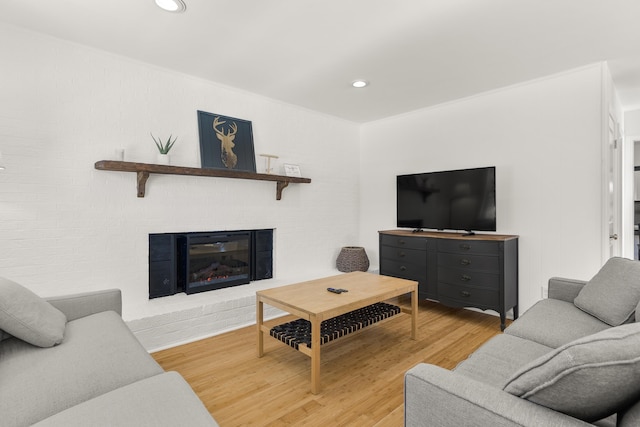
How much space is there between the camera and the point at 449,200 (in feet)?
12.0

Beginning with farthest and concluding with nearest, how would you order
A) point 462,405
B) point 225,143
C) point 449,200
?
point 449,200 < point 225,143 < point 462,405

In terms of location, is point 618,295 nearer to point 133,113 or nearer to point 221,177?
point 221,177

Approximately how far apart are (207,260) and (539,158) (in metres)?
3.45

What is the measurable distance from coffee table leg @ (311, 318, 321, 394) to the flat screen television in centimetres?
218

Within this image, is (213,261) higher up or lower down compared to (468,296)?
higher up

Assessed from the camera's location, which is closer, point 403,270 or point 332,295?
point 332,295

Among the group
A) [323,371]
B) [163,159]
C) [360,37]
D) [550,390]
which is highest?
[360,37]

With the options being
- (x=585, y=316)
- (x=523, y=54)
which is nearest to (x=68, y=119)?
(x=523, y=54)

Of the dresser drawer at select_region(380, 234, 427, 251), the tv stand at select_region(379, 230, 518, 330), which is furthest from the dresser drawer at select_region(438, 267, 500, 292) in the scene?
the dresser drawer at select_region(380, 234, 427, 251)

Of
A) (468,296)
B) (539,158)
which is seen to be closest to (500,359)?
(468,296)

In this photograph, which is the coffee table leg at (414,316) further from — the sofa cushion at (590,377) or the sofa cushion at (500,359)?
the sofa cushion at (590,377)

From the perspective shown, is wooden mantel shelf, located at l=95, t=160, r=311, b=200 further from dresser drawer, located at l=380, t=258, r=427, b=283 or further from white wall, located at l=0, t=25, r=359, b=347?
dresser drawer, located at l=380, t=258, r=427, b=283

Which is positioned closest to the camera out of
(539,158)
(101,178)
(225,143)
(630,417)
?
(630,417)

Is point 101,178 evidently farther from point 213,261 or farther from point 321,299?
point 321,299
